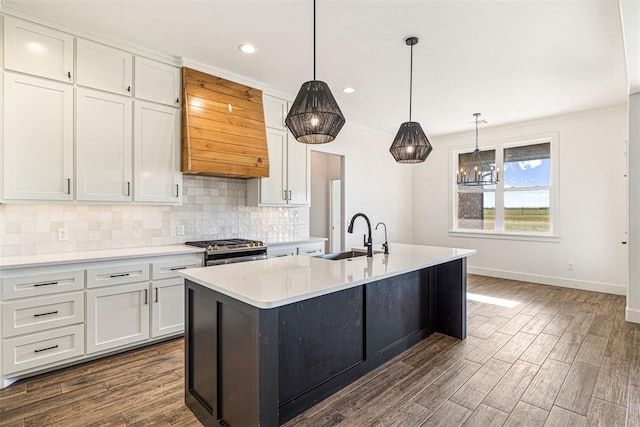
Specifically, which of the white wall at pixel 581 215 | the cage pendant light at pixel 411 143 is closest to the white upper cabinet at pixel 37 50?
the cage pendant light at pixel 411 143

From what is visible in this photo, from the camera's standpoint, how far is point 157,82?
10.7 ft

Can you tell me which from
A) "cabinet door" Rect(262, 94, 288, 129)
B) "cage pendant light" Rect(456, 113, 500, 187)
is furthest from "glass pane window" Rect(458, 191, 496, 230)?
"cabinet door" Rect(262, 94, 288, 129)

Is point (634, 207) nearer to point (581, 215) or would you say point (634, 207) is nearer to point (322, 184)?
point (581, 215)

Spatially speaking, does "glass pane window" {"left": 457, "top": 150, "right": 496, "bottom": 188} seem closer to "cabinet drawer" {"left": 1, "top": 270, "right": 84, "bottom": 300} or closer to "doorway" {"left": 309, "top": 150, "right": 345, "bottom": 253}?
"doorway" {"left": 309, "top": 150, "right": 345, "bottom": 253}

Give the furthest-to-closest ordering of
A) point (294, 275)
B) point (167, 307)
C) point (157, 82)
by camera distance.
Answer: point (157, 82), point (167, 307), point (294, 275)

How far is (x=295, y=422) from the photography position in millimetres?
1997

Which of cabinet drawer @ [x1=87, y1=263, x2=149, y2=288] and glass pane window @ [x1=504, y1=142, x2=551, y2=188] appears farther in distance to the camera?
glass pane window @ [x1=504, y1=142, x2=551, y2=188]

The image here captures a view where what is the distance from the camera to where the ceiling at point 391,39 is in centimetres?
250

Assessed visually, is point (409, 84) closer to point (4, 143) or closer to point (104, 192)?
point (104, 192)

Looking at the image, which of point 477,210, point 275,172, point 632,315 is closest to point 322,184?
point 275,172

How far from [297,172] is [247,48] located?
1763 mm

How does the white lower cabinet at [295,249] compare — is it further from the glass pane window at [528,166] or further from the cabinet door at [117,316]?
the glass pane window at [528,166]

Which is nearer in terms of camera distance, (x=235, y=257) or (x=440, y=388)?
(x=440, y=388)

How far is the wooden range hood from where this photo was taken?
3.35m
